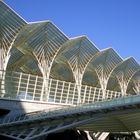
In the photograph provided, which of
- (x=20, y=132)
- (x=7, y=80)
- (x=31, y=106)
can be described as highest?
(x=7, y=80)

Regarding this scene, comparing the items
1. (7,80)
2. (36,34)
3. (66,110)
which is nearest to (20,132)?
(66,110)

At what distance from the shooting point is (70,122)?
→ 45.8 m

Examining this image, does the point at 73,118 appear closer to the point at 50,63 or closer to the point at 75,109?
the point at 75,109

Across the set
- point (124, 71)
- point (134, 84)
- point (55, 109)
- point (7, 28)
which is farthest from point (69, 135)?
point (134, 84)

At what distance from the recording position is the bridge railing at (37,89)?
201 feet

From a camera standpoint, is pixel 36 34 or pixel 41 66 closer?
pixel 36 34

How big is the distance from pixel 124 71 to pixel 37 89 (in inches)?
1008

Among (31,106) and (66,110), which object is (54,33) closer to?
(31,106)

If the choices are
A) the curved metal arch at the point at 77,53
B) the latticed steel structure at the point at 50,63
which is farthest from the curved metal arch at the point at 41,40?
the curved metal arch at the point at 77,53

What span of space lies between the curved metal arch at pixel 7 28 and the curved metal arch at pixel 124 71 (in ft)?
90.0

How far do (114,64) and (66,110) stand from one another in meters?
36.1

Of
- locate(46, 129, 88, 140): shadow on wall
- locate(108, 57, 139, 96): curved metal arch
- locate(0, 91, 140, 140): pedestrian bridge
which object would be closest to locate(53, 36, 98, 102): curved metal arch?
locate(108, 57, 139, 96): curved metal arch

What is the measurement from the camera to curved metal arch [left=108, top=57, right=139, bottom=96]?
83.1 m

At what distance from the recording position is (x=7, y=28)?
197 feet
